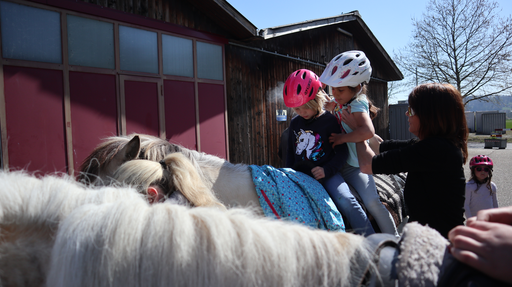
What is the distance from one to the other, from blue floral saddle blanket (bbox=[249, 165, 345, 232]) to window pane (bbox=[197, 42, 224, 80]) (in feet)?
15.4

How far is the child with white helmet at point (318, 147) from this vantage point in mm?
1952

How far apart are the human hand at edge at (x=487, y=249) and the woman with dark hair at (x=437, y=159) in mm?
1004

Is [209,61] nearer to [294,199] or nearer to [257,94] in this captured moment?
[257,94]

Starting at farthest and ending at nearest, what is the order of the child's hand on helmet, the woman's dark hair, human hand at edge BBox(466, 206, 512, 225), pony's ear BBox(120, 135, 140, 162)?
the child's hand on helmet → the woman's dark hair → pony's ear BBox(120, 135, 140, 162) → human hand at edge BBox(466, 206, 512, 225)

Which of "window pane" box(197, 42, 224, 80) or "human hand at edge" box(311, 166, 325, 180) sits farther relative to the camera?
"window pane" box(197, 42, 224, 80)

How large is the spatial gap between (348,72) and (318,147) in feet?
2.15

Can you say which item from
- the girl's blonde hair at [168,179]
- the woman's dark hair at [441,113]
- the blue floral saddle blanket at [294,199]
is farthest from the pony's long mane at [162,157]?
the woman's dark hair at [441,113]

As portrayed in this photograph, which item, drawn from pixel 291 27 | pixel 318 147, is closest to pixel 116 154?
pixel 318 147

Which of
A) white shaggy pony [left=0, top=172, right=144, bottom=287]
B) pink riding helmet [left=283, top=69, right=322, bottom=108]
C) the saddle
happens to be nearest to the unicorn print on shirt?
pink riding helmet [left=283, top=69, right=322, bottom=108]

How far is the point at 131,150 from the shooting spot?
5.03 ft

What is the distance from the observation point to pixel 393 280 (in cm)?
66

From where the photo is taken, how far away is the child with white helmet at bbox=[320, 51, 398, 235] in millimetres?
2131

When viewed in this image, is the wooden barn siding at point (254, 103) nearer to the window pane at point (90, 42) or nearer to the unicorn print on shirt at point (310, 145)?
the window pane at point (90, 42)

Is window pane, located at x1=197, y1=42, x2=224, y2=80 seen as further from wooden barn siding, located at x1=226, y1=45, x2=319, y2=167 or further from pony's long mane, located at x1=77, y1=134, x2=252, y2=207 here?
pony's long mane, located at x1=77, y1=134, x2=252, y2=207
